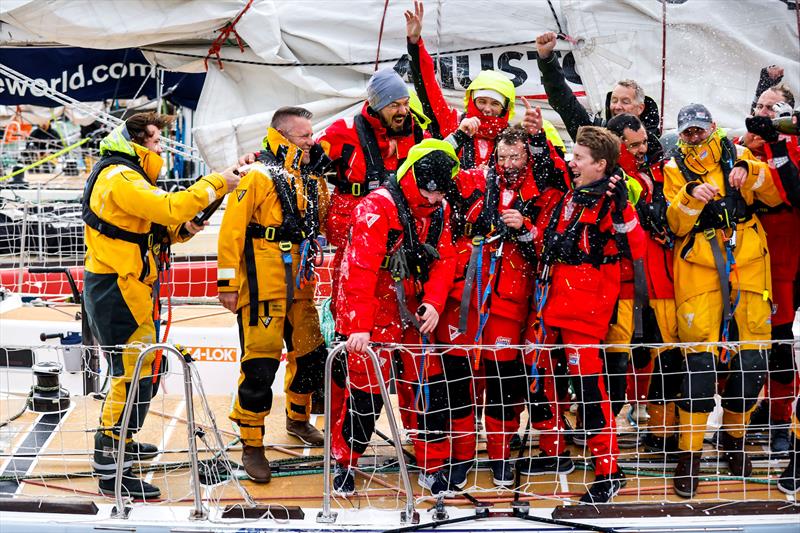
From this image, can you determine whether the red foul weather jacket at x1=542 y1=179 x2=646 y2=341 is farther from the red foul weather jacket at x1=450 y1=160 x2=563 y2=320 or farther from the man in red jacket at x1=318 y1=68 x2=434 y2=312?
the man in red jacket at x1=318 y1=68 x2=434 y2=312

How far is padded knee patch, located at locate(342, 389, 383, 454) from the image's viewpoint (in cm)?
457

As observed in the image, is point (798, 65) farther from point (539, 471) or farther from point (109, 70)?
point (109, 70)

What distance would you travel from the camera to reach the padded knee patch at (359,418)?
4.57 meters

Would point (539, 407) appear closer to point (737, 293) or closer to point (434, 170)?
point (737, 293)

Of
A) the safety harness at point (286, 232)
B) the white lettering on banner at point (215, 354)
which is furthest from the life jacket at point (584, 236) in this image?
the white lettering on banner at point (215, 354)

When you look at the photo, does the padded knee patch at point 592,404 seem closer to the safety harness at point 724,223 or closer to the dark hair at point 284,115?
the safety harness at point 724,223

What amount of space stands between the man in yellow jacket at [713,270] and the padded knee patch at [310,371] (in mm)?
1753

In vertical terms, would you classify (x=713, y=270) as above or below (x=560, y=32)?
below

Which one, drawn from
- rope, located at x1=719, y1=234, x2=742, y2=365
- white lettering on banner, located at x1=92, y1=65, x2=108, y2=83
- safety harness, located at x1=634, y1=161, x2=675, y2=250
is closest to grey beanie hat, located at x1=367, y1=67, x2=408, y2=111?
safety harness, located at x1=634, y1=161, x2=675, y2=250

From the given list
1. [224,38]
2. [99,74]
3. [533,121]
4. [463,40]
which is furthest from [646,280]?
[99,74]

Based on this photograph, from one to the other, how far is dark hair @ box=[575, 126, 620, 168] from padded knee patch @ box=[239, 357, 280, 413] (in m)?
1.75

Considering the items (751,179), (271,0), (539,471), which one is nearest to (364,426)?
(539,471)

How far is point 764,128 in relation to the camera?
4.57 meters

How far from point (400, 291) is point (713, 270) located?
1439 mm
